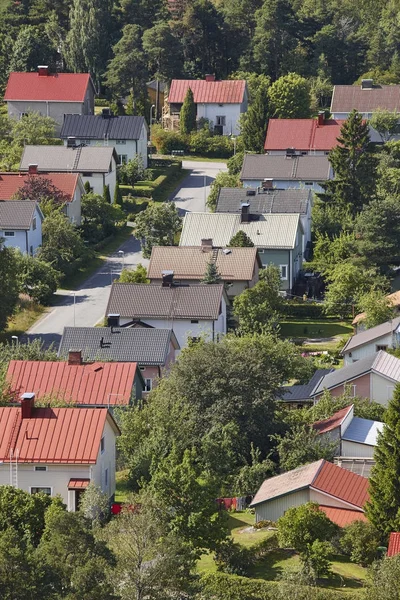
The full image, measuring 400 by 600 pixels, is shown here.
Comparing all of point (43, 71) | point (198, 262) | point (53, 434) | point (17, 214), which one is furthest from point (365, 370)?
point (43, 71)

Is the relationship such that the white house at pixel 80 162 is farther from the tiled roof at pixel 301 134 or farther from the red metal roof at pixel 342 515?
the red metal roof at pixel 342 515

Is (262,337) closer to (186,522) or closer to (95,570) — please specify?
(186,522)

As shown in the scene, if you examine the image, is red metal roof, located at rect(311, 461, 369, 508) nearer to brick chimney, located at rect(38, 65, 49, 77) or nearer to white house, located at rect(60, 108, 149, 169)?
white house, located at rect(60, 108, 149, 169)

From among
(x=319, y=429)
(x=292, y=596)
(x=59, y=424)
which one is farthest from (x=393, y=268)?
(x=292, y=596)

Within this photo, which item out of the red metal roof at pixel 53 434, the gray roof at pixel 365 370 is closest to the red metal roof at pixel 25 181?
the gray roof at pixel 365 370

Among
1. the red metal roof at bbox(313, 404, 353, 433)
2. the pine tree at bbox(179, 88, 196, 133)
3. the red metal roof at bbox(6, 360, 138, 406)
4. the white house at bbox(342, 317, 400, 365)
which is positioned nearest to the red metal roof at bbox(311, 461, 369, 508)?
the red metal roof at bbox(313, 404, 353, 433)
